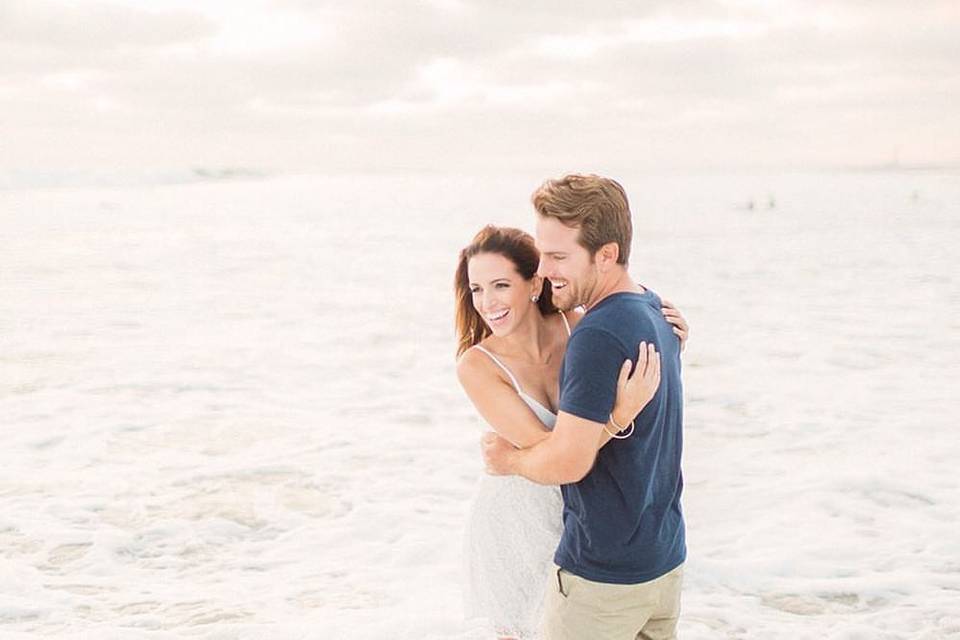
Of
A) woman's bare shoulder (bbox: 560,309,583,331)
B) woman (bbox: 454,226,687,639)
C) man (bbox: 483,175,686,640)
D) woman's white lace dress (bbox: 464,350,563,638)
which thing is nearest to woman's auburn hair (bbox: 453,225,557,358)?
woman (bbox: 454,226,687,639)

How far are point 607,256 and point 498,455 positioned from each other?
649 millimetres

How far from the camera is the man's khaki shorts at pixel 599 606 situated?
2.74m

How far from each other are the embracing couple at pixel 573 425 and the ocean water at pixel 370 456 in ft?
6.62

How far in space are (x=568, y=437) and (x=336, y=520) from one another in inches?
169

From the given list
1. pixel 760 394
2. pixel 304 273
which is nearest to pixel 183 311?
pixel 304 273

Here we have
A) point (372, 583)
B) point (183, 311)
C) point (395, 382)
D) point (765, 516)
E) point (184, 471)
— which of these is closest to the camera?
point (372, 583)

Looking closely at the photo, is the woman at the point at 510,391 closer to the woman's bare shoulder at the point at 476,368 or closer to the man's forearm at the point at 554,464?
the woman's bare shoulder at the point at 476,368

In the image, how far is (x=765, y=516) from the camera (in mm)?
6445

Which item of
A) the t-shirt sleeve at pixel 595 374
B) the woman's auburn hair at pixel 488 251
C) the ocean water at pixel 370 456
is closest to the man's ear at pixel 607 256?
the t-shirt sleeve at pixel 595 374

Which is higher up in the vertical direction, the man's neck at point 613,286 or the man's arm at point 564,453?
A: the man's neck at point 613,286

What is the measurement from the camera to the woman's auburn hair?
300 centimetres

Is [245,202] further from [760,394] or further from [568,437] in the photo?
[568,437]

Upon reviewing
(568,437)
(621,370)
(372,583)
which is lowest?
(372,583)

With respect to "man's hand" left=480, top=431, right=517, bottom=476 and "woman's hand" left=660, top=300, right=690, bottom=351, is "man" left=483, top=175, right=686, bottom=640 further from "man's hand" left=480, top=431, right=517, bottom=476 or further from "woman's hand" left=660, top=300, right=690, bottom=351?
"woman's hand" left=660, top=300, right=690, bottom=351
